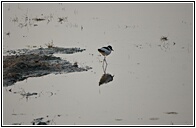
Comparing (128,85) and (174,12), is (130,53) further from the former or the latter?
(174,12)

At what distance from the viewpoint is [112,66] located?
909cm

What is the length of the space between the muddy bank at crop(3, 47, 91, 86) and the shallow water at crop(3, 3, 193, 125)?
0.28 metres

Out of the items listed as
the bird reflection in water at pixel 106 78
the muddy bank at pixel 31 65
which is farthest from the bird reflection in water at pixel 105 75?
the muddy bank at pixel 31 65

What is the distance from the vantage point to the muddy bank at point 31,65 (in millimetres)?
8211

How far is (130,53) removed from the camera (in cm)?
1030

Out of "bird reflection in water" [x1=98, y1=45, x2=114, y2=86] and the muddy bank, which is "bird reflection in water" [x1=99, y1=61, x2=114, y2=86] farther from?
the muddy bank

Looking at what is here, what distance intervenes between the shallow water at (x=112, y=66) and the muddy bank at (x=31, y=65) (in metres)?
0.28

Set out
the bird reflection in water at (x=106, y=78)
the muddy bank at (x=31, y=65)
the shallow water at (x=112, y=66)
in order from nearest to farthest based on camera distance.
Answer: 1. the shallow water at (x=112, y=66)
2. the bird reflection in water at (x=106, y=78)
3. the muddy bank at (x=31, y=65)

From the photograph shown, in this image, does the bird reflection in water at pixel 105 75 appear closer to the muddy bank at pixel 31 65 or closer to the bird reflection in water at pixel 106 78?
the bird reflection in water at pixel 106 78

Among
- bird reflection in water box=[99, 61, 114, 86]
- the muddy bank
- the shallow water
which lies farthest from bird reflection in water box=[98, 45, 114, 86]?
the muddy bank

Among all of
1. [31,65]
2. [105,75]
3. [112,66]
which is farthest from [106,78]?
[31,65]

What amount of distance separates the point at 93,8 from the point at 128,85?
30.7ft

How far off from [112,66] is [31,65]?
211 cm

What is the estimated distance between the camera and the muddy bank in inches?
323
